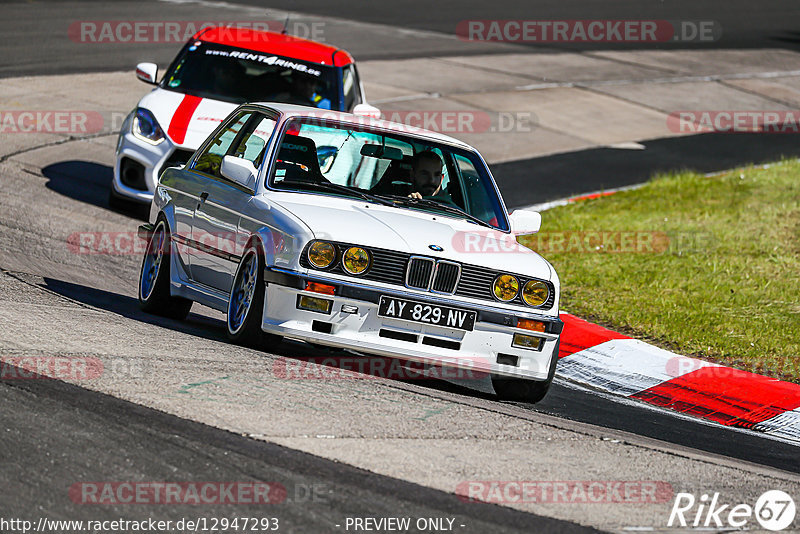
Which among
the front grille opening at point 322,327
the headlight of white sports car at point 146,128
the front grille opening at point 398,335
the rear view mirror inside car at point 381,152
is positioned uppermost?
the rear view mirror inside car at point 381,152

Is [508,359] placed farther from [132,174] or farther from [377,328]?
[132,174]

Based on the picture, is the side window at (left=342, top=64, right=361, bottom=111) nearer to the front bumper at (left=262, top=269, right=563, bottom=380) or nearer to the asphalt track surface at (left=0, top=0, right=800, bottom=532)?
the asphalt track surface at (left=0, top=0, right=800, bottom=532)

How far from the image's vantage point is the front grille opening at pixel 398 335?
267 inches

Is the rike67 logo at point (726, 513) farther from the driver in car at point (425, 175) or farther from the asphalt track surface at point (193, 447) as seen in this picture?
the driver in car at point (425, 175)

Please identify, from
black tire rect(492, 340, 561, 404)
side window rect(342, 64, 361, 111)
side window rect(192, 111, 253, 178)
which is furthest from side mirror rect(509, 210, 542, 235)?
side window rect(342, 64, 361, 111)

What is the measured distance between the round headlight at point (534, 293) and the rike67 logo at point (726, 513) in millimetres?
1852

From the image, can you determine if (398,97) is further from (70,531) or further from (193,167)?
(70,531)

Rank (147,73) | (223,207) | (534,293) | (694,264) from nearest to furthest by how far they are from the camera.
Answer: (534,293), (223,207), (694,264), (147,73)

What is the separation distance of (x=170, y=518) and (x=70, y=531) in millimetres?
353

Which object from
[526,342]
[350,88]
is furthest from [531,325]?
[350,88]

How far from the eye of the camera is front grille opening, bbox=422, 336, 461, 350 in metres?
6.85

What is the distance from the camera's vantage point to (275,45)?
43.1 ft

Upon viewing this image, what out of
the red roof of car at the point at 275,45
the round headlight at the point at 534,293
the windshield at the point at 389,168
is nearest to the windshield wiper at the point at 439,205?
the windshield at the point at 389,168

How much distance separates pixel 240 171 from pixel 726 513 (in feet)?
12.0
